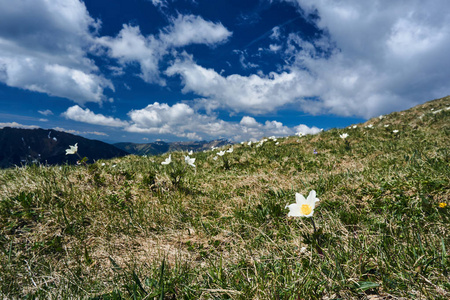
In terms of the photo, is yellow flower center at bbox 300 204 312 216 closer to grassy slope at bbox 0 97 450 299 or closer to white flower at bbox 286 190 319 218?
white flower at bbox 286 190 319 218

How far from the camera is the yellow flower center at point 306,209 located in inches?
103

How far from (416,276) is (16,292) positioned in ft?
13.9

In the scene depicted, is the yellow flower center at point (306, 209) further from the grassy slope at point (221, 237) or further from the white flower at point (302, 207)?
the grassy slope at point (221, 237)

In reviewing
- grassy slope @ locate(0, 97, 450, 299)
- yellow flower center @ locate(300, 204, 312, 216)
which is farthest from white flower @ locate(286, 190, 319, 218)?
grassy slope @ locate(0, 97, 450, 299)

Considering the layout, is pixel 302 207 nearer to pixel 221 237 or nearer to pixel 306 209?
pixel 306 209

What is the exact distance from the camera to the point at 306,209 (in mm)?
2660

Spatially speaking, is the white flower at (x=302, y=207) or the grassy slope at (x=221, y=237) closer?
the grassy slope at (x=221, y=237)

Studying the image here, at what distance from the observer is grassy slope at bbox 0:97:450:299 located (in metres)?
2.16

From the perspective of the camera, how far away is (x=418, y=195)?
135 inches

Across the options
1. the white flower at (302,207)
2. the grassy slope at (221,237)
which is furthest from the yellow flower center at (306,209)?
the grassy slope at (221,237)

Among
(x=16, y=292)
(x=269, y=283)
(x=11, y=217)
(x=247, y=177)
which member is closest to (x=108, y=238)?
(x=16, y=292)

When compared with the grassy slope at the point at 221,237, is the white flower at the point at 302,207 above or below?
above

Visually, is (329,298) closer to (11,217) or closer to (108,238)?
(108,238)

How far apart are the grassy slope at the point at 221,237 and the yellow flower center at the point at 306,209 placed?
27 centimetres
